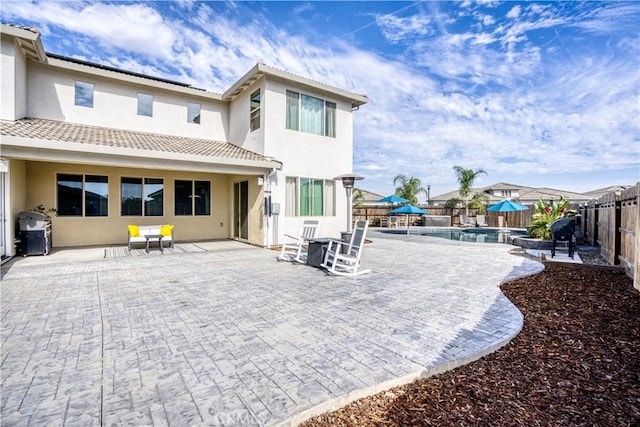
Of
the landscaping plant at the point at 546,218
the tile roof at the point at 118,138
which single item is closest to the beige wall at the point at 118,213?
the tile roof at the point at 118,138

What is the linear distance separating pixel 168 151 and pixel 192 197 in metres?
3.97

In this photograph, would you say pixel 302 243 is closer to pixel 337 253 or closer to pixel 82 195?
pixel 337 253

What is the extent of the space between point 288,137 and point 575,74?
13876 mm

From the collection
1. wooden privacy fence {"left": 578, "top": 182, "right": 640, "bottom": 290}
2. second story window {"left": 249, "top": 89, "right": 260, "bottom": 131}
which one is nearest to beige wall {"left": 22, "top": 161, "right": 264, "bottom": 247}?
second story window {"left": 249, "top": 89, "right": 260, "bottom": 131}

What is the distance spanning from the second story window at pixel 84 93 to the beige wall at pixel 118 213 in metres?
2.50

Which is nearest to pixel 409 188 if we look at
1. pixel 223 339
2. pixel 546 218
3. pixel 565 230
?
pixel 546 218

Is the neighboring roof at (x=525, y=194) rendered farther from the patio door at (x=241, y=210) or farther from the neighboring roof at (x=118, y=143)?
the neighboring roof at (x=118, y=143)

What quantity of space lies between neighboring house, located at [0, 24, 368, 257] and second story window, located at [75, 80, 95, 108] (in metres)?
0.03

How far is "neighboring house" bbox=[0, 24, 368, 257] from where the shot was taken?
32.3 ft

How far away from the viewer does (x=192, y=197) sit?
1398 centimetres

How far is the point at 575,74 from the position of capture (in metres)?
14.9

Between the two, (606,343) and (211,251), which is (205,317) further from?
(211,251)

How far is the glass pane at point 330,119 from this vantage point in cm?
1376

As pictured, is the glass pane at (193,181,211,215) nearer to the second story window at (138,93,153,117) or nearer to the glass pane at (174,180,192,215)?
the glass pane at (174,180,192,215)
